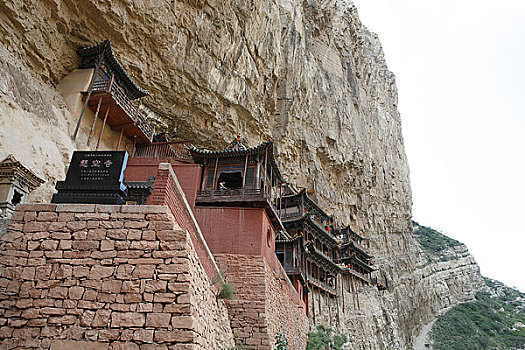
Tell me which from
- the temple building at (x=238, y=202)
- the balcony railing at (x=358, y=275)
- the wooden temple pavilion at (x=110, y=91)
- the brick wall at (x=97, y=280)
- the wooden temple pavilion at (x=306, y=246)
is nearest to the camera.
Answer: the brick wall at (x=97, y=280)

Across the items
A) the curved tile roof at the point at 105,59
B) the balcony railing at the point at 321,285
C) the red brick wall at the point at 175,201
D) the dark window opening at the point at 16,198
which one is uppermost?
the curved tile roof at the point at 105,59

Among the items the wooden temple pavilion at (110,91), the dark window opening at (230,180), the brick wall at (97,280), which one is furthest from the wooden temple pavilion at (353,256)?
the brick wall at (97,280)

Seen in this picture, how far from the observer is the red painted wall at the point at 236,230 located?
14023 millimetres

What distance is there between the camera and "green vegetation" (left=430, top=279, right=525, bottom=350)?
160 feet

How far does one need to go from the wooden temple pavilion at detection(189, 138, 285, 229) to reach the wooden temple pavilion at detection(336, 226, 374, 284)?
814 inches

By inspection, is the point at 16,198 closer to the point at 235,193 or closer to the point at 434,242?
the point at 235,193

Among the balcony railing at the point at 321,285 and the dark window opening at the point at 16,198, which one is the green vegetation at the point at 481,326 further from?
the dark window opening at the point at 16,198

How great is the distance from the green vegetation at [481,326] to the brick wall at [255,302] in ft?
133

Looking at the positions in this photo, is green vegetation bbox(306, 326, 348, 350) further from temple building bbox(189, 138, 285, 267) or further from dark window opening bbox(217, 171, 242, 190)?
dark window opening bbox(217, 171, 242, 190)

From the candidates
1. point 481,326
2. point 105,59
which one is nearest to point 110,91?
point 105,59

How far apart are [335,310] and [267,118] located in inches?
628

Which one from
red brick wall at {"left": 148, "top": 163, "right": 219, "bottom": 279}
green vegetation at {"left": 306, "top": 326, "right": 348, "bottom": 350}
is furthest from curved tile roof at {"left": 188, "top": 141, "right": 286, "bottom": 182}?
green vegetation at {"left": 306, "top": 326, "right": 348, "bottom": 350}

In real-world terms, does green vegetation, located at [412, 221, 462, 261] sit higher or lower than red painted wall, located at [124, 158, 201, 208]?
higher

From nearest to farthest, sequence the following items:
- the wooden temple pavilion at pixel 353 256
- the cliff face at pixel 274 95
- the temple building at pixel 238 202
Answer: the temple building at pixel 238 202, the cliff face at pixel 274 95, the wooden temple pavilion at pixel 353 256
